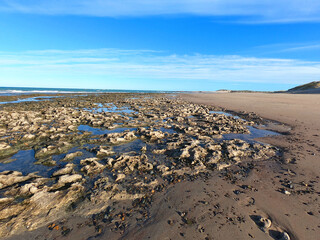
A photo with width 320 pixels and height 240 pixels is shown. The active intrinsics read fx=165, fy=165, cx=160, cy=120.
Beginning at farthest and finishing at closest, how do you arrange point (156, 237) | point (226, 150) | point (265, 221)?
point (226, 150)
point (265, 221)
point (156, 237)

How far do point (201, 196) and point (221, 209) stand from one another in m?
0.58

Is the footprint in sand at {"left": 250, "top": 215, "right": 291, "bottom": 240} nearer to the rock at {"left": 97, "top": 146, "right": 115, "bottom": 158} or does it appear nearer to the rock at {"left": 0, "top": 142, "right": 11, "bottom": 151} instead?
the rock at {"left": 97, "top": 146, "right": 115, "bottom": 158}

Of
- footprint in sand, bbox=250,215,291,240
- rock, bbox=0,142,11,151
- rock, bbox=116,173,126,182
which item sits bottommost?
footprint in sand, bbox=250,215,291,240

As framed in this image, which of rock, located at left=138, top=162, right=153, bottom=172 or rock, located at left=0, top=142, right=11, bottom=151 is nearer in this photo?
rock, located at left=138, top=162, right=153, bottom=172

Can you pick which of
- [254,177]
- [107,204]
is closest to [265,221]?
[254,177]

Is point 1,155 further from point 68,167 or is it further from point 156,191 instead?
point 156,191

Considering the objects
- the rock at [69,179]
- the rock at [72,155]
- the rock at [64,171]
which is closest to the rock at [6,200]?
the rock at [69,179]

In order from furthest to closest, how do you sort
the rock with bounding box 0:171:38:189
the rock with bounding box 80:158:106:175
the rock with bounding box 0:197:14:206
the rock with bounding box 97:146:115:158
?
1. the rock with bounding box 97:146:115:158
2. the rock with bounding box 80:158:106:175
3. the rock with bounding box 0:171:38:189
4. the rock with bounding box 0:197:14:206

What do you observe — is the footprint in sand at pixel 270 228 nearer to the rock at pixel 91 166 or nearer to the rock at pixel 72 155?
the rock at pixel 91 166

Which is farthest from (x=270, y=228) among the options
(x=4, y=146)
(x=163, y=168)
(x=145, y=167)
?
(x=4, y=146)

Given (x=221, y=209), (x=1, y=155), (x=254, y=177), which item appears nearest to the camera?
(x=221, y=209)

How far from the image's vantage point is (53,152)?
22.4ft

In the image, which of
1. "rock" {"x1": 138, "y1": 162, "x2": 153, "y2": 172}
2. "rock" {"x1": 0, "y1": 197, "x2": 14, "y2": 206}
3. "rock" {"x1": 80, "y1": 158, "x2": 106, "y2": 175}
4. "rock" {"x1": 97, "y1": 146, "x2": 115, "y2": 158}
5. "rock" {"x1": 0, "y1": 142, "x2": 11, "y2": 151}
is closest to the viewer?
"rock" {"x1": 0, "y1": 197, "x2": 14, "y2": 206}

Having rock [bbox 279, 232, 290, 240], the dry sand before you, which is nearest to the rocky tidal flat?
rock [bbox 279, 232, 290, 240]
